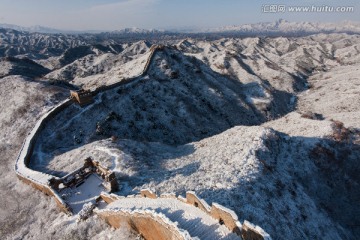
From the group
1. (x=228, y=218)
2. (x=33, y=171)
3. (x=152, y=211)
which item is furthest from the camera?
(x=33, y=171)

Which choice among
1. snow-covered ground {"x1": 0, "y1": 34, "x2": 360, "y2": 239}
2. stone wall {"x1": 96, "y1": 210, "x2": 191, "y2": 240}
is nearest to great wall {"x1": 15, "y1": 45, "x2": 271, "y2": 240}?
stone wall {"x1": 96, "y1": 210, "x2": 191, "y2": 240}

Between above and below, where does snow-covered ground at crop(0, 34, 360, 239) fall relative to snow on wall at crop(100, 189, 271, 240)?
below

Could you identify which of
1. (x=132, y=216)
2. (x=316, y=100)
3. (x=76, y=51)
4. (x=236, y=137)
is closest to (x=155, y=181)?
(x=132, y=216)

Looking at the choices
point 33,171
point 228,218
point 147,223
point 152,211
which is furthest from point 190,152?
point 228,218

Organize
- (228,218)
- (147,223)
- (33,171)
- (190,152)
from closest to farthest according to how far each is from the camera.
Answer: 1. (228,218)
2. (147,223)
3. (33,171)
4. (190,152)

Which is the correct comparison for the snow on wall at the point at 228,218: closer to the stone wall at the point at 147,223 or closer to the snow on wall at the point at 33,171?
the stone wall at the point at 147,223

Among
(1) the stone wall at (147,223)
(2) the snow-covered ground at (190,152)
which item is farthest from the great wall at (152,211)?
(2) the snow-covered ground at (190,152)

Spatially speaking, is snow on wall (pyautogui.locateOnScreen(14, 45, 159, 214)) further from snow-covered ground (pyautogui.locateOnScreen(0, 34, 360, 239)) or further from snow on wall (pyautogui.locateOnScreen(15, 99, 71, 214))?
snow-covered ground (pyautogui.locateOnScreen(0, 34, 360, 239))

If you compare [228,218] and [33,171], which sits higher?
[228,218]

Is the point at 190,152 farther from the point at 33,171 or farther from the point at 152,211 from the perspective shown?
the point at 152,211

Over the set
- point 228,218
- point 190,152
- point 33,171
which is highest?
point 228,218
